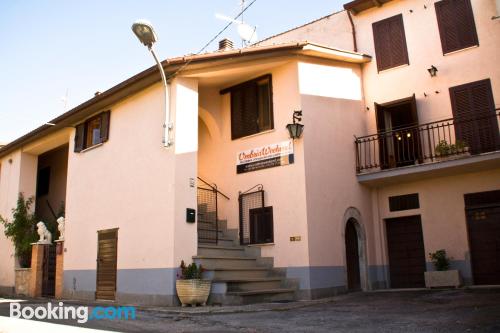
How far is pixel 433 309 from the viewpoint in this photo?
27.6 feet

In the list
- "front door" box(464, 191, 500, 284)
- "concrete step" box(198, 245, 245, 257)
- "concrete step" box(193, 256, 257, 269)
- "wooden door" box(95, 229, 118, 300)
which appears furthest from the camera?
"wooden door" box(95, 229, 118, 300)

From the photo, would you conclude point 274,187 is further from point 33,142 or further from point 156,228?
point 33,142

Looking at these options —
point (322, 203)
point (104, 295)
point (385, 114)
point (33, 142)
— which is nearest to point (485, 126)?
point (385, 114)

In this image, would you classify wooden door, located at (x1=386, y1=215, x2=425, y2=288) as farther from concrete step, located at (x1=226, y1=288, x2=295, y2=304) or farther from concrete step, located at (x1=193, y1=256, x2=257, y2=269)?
concrete step, located at (x1=193, y1=256, x2=257, y2=269)

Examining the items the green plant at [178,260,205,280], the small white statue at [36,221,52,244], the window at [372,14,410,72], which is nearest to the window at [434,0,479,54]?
the window at [372,14,410,72]

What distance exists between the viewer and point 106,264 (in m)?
12.8

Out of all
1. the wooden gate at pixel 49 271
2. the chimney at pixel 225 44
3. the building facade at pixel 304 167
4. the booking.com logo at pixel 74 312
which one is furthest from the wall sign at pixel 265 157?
the wooden gate at pixel 49 271

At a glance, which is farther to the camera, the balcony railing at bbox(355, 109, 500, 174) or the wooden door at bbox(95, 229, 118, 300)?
the wooden door at bbox(95, 229, 118, 300)

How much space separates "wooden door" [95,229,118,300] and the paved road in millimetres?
2647

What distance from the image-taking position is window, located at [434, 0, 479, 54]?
42.8ft

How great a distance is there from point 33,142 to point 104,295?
7.22 m

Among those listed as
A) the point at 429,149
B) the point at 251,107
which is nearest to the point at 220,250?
the point at 251,107

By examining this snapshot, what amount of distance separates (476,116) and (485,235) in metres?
3.00

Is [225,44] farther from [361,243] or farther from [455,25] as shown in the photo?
[361,243]
